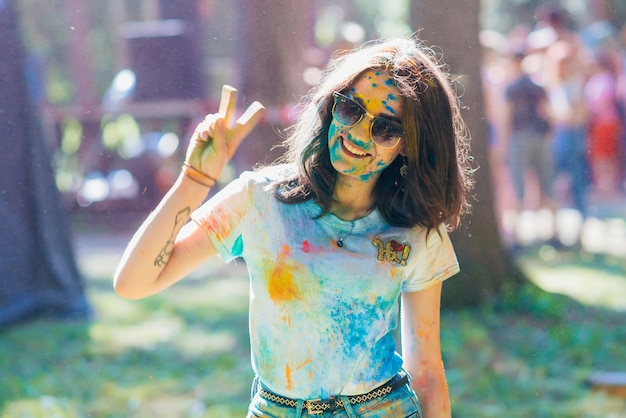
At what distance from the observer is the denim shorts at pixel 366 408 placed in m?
2.01

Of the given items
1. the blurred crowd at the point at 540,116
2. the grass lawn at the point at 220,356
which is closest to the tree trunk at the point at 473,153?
the grass lawn at the point at 220,356

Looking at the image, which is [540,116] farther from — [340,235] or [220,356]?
[340,235]

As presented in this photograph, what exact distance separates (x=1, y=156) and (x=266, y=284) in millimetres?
3683

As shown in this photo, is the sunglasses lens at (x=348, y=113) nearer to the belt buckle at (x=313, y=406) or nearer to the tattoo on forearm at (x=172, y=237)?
the tattoo on forearm at (x=172, y=237)

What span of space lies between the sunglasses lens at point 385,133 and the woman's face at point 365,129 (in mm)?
10

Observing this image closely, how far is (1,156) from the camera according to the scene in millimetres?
5285

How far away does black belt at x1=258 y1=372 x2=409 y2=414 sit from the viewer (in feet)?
6.60

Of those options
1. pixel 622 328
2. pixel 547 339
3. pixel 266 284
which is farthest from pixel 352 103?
pixel 622 328

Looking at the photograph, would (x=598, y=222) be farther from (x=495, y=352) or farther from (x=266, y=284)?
(x=266, y=284)

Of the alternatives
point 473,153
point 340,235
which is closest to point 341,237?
point 340,235

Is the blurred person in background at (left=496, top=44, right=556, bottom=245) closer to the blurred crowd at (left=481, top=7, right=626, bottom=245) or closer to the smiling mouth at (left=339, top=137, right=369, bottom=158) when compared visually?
the blurred crowd at (left=481, top=7, right=626, bottom=245)

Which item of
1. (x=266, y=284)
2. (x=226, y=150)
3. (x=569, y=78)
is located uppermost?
(x=569, y=78)

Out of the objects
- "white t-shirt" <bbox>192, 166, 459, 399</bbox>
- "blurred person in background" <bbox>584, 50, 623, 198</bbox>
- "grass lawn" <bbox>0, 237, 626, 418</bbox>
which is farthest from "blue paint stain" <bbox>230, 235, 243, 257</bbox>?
"blurred person in background" <bbox>584, 50, 623, 198</bbox>

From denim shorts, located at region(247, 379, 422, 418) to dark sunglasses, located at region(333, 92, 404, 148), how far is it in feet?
1.84
